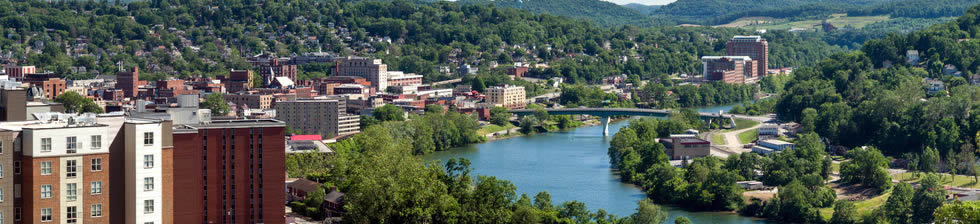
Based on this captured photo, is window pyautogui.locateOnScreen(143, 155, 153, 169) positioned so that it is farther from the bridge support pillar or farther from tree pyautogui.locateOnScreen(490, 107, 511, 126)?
tree pyautogui.locateOnScreen(490, 107, 511, 126)

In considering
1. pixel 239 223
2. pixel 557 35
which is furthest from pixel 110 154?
pixel 557 35

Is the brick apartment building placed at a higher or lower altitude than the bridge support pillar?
higher

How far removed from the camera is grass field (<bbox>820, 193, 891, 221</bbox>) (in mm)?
32425

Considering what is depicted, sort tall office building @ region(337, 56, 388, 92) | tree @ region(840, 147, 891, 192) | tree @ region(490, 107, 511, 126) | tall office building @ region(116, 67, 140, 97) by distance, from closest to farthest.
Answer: tree @ region(840, 147, 891, 192) → tree @ region(490, 107, 511, 126) → tall office building @ region(116, 67, 140, 97) → tall office building @ region(337, 56, 388, 92)

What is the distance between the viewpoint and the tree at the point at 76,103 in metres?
49.8

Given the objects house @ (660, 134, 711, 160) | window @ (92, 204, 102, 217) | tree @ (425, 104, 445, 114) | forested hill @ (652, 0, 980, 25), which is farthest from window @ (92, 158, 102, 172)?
forested hill @ (652, 0, 980, 25)

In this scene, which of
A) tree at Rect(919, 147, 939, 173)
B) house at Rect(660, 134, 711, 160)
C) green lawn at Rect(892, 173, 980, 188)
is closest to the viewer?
green lawn at Rect(892, 173, 980, 188)

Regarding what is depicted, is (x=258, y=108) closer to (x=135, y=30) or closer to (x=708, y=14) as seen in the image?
(x=135, y=30)

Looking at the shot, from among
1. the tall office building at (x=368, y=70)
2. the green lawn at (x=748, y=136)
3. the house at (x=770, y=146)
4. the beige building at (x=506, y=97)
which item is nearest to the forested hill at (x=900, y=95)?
the green lawn at (x=748, y=136)

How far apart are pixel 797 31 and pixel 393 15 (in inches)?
1773

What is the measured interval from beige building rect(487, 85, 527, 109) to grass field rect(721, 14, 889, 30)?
232 feet

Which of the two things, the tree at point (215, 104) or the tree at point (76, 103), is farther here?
the tree at point (215, 104)

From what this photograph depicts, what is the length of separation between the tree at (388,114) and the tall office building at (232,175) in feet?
120

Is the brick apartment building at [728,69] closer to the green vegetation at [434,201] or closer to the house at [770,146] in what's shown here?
the house at [770,146]
